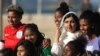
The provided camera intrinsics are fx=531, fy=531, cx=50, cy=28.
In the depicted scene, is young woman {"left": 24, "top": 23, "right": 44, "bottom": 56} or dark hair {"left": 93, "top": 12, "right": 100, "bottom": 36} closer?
dark hair {"left": 93, "top": 12, "right": 100, "bottom": 36}

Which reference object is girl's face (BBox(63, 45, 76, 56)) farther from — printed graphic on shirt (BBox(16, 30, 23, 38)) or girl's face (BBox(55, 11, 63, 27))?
girl's face (BBox(55, 11, 63, 27))

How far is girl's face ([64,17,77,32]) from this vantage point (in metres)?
6.57

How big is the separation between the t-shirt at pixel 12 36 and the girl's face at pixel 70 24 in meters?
0.62

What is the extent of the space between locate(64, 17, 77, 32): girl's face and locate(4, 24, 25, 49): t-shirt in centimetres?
62

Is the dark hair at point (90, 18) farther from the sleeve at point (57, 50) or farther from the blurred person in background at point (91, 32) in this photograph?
the sleeve at point (57, 50)

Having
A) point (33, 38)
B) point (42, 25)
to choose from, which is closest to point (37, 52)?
point (33, 38)

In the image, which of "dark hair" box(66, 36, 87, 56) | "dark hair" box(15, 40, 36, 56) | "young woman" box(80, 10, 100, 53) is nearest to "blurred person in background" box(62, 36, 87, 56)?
"dark hair" box(66, 36, 87, 56)

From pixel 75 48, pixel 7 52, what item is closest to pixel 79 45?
pixel 75 48

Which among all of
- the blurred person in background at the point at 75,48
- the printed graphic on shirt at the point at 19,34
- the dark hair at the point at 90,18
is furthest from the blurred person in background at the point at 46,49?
the blurred person in background at the point at 75,48

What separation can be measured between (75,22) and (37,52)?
2.14ft

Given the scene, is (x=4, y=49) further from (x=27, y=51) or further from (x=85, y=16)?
(x=85, y=16)

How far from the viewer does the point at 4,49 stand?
6.35 meters

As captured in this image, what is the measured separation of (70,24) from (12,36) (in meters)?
0.84

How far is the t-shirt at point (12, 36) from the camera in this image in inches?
269
